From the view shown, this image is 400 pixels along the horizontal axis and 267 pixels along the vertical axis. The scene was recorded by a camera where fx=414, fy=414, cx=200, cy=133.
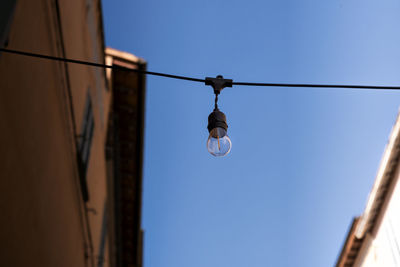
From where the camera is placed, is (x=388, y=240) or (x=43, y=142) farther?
(x=388, y=240)

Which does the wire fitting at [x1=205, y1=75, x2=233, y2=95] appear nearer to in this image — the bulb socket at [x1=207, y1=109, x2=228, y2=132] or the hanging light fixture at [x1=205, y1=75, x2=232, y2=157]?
the hanging light fixture at [x1=205, y1=75, x2=232, y2=157]

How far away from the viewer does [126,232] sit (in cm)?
1439

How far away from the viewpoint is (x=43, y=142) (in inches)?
211

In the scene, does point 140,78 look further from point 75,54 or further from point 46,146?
point 46,146

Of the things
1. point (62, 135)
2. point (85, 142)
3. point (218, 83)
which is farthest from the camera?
point (85, 142)

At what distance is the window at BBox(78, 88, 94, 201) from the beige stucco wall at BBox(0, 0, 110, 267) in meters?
0.18

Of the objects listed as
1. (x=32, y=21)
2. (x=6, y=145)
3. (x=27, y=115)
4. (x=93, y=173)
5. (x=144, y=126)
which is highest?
(x=144, y=126)

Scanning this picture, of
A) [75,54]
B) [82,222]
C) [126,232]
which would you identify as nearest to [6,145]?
[75,54]

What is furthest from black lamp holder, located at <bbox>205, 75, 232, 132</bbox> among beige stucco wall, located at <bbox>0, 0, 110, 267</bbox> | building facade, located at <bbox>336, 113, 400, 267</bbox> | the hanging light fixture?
building facade, located at <bbox>336, 113, 400, 267</bbox>

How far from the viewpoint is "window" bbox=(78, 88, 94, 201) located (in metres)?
7.61

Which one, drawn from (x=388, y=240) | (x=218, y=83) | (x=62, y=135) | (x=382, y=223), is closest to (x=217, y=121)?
(x=218, y=83)

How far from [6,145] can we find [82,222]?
→ 4.45 meters

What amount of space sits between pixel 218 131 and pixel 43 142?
296 cm

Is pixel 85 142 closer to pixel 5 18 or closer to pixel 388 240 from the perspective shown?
pixel 5 18
